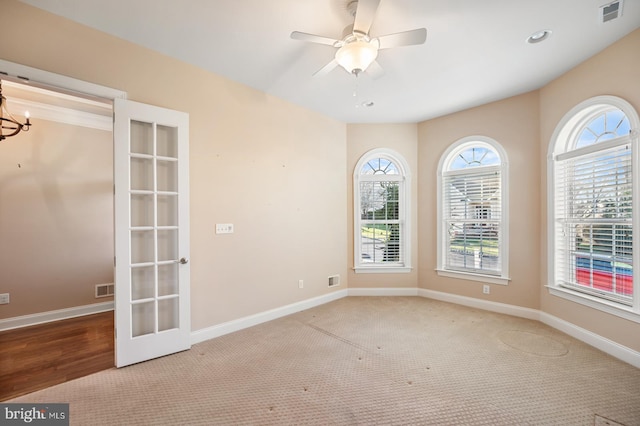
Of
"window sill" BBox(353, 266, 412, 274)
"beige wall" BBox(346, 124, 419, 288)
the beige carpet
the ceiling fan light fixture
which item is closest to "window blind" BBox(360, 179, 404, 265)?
"window sill" BBox(353, 266, 412, 274)

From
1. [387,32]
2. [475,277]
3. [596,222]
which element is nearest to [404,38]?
[387,32]

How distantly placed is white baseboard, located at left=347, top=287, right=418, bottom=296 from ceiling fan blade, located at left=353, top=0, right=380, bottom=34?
156 inches

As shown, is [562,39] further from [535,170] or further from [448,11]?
[535,170]

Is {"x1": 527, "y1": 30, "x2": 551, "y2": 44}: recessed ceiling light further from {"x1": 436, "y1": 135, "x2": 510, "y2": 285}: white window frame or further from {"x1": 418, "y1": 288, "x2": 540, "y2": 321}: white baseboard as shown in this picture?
{"x1": 418, "y1": 288, "x2": 540, "y2": 321}: white baseboard

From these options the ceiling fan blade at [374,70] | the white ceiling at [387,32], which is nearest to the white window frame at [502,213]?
the white ceiling at [387,32]

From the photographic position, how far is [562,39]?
2730 mm

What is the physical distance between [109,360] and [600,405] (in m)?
4.10

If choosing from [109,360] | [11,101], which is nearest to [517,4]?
[109,360]

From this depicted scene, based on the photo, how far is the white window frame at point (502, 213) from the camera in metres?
4.16

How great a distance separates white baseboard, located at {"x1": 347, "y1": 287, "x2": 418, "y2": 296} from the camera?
201 inches

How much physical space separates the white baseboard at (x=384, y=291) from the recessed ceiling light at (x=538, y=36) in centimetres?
374

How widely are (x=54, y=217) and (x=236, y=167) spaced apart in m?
2.73

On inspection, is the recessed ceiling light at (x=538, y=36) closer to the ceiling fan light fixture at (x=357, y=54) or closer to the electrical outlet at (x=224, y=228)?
the ceiling fan light fixture at (x=357, y=54)

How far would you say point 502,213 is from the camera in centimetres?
420
